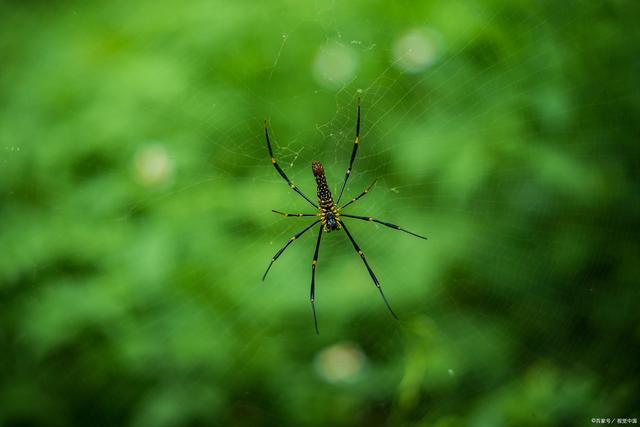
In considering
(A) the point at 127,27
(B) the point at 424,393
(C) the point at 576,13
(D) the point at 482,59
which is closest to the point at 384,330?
(B) the point at 424,393

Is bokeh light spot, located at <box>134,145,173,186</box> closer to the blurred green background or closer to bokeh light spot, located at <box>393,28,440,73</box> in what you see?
the blurred green background

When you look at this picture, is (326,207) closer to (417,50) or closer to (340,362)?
(340,362)

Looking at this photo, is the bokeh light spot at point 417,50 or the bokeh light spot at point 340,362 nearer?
the bokeh light spot at point 417,50

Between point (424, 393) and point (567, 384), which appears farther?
point (424, 393)

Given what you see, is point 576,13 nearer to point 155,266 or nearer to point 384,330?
point 384,330

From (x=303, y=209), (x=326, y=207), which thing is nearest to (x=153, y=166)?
(x=303, y=209)

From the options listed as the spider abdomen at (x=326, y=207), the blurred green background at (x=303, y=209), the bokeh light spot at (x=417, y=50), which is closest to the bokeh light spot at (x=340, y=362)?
the blurred green background at (x=303, y=209)

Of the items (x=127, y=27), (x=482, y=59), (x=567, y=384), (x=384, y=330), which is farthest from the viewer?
(x=127, y=27)

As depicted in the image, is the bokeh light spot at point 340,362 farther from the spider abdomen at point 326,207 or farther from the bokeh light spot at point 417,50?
the bokeh light spot at point 417,50
